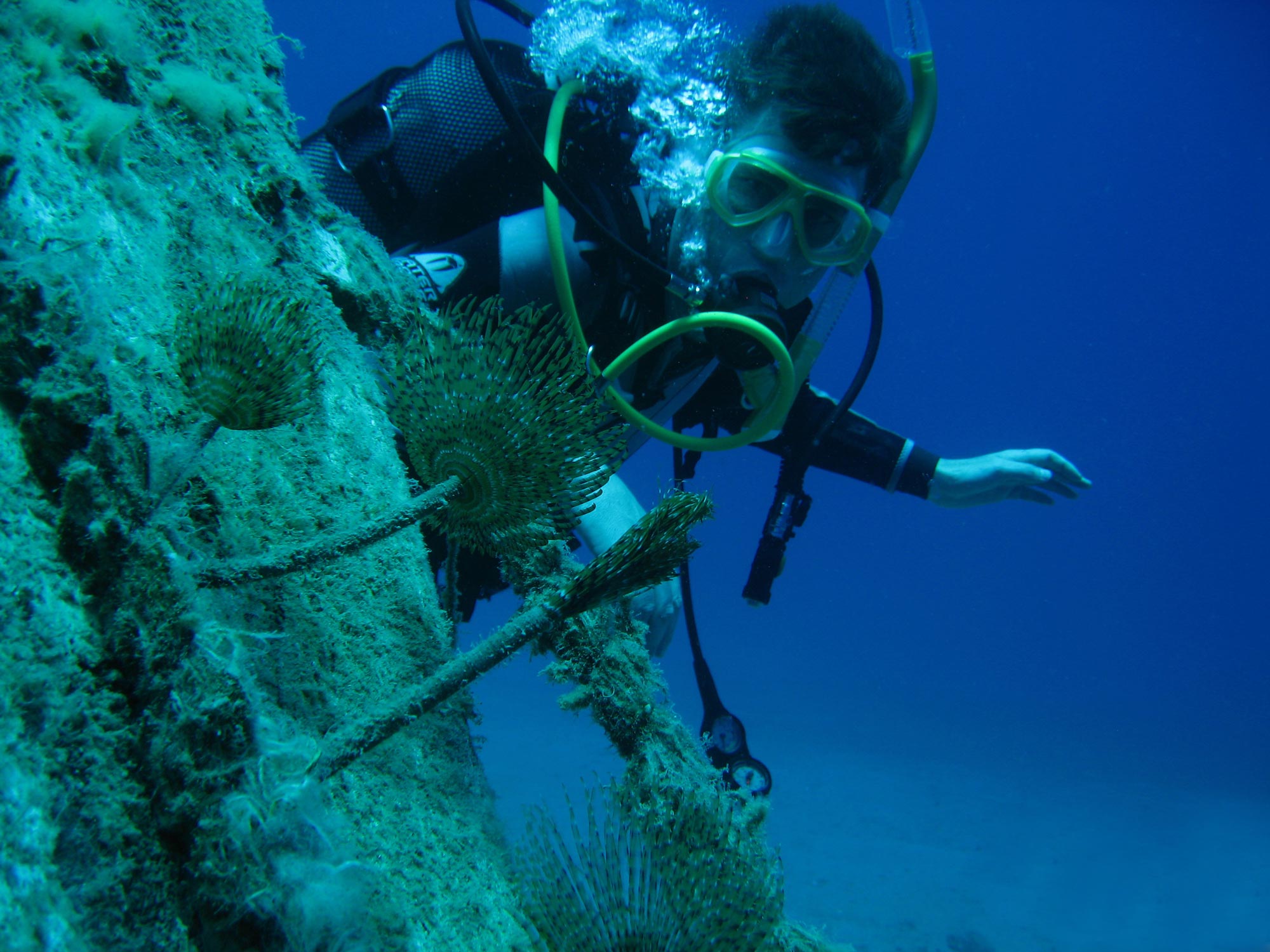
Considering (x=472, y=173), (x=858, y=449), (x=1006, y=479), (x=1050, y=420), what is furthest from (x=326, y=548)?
(x=1050, y=420)

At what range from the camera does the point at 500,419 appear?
44.9 inches

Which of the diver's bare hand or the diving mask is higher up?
the diver's bare hand

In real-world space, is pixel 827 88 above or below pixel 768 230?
above

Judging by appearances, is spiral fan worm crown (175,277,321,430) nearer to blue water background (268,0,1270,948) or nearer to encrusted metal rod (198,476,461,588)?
encrusted metal rod (198,476,461,588)

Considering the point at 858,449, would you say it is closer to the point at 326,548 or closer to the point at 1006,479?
the point at 1006,479

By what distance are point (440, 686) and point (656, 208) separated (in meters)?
2.93

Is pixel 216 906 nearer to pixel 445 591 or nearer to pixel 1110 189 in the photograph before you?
pixel 445 591

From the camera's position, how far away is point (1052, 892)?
16672 mm

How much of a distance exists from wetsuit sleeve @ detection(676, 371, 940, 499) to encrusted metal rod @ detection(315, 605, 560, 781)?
10.5 ft

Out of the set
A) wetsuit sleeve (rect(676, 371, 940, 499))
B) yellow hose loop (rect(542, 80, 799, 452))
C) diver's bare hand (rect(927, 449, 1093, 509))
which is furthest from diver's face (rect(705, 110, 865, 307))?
diver's bare hand (rect(927, 449, 1093, 509))

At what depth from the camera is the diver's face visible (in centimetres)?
339

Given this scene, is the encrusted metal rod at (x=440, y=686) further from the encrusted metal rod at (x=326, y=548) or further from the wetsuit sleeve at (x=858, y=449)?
the wetsuit sleeve at (x=858, y=449)

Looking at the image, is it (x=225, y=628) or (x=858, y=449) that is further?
(x=858, y=449)

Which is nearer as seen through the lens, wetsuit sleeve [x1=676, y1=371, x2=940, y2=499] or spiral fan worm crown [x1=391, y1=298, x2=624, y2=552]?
spiral fan worm crown [x1=391, y1=298, x2=624, y2=552]
